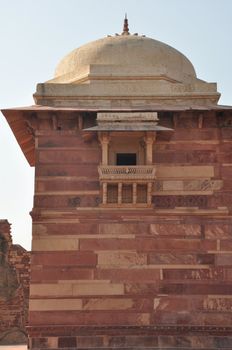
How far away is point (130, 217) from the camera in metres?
12.5

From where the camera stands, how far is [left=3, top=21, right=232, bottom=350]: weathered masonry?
1184 cm

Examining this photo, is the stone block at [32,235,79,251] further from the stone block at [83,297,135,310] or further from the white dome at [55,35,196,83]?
the white dome at [55,35,196,83]

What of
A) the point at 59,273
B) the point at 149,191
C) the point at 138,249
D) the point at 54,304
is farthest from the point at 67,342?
the point at 149,191

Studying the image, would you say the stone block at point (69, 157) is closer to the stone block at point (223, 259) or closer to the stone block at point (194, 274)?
the stone block at point (194, 274)

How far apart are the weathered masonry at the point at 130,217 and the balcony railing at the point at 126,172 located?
0.02 metres

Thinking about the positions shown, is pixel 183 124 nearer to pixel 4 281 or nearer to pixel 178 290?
pixel 178 290

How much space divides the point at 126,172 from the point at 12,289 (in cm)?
1297

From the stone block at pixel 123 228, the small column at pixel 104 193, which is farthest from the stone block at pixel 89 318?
the small column at pixel 104 193

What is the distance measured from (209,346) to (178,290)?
1.26m

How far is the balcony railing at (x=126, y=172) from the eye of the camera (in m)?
12.4

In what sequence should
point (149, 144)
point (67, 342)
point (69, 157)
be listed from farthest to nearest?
1. point (69, 157)
2. point (149, 144)
3. point (67, 342)

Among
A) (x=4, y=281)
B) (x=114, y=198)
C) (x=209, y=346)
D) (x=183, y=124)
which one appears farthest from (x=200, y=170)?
(x=4, y=281)

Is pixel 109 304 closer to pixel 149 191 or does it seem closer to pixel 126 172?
pixel 149 191

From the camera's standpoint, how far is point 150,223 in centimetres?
1248
